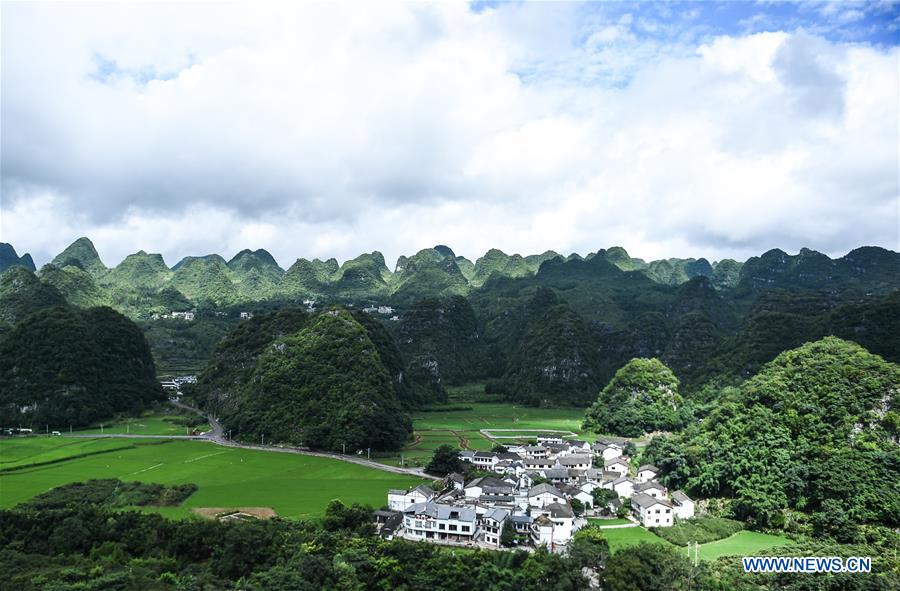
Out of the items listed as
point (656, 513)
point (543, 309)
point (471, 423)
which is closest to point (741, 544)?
point (656, 513)

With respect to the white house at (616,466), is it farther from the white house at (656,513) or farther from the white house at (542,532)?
Result: the white house at (542,532)

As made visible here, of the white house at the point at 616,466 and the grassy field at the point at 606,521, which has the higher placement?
the white house at the point at 616,466

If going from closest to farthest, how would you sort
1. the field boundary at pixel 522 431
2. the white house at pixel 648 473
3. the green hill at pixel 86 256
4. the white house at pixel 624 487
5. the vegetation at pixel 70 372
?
the white house at pixel 624 487, the white house at pixel 648 473, the field boundary at pixel 522 431, the vegetation at pixel 70 372, the green hill at pixel 86 256

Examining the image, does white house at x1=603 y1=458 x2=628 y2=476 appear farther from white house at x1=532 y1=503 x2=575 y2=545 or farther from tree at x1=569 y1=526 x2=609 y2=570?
tree at x1=569 y1=526 x2=609 y2=570

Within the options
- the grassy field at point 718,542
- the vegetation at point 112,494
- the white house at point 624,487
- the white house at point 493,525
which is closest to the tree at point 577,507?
the grassy field at point 718,542

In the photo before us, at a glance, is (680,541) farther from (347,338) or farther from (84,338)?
(84,338)

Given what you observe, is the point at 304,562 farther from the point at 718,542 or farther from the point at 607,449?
the point at 607,449
